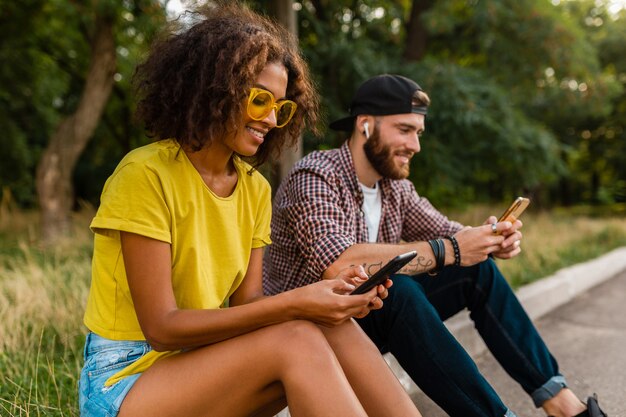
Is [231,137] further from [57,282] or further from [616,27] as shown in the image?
[616,27]

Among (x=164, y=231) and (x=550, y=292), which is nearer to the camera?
(x=164, y=231)

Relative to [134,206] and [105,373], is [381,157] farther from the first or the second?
[105,373]

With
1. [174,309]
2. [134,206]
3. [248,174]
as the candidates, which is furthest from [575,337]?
[134,206]

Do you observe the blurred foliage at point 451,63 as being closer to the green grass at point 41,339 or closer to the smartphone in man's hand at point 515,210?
the green grass at point 41,339

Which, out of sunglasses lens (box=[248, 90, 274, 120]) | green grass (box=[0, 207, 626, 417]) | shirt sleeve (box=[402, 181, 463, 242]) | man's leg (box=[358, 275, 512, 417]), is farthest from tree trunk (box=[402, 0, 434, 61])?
sunglasses lens (box=[248, 90, 274, 120])

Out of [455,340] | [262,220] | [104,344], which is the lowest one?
[455,340]

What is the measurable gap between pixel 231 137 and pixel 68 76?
568 inches

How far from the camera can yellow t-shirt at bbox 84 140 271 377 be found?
1621 millimetres

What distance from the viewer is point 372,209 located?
2906 millimetres

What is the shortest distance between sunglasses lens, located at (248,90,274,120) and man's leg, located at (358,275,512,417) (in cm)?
84

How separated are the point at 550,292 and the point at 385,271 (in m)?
3.82

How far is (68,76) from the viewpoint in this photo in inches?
576

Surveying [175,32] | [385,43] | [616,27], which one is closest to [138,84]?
[175,32]

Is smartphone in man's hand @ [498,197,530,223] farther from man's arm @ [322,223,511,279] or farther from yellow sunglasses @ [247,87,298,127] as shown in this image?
yellow sunglasses @ [247,87,298,127]
